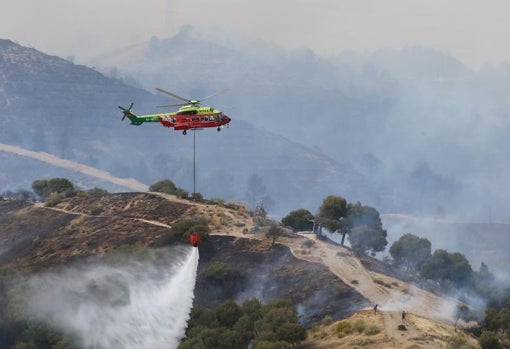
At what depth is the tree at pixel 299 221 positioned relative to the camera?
6181 inches

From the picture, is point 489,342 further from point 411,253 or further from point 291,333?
point 411,253

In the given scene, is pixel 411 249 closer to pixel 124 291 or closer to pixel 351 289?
pixel 351 289

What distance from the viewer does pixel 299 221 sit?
157000 mm

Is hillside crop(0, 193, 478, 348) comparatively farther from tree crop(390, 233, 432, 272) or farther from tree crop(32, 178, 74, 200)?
tree crop(390, 233, 432, 272)

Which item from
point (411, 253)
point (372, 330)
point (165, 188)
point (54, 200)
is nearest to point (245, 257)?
point (411, 253)

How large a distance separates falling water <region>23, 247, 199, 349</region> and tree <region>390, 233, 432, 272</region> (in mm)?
44230

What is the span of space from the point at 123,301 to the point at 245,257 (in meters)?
27.0

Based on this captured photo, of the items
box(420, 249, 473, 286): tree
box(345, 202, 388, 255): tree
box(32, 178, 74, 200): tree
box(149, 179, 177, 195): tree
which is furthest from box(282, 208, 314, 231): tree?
box(32, 178, 74, 200): tree

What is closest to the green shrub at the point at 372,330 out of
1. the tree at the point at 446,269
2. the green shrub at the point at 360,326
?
the green shrub at the point at 360,326

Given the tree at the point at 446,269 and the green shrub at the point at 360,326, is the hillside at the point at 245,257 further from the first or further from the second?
the tree at the point at 446,269

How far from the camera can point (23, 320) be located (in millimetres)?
109250

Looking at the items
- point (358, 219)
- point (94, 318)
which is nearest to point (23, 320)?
point (94, 318)

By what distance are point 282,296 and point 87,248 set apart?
40603mm

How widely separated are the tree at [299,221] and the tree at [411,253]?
17.4 m
